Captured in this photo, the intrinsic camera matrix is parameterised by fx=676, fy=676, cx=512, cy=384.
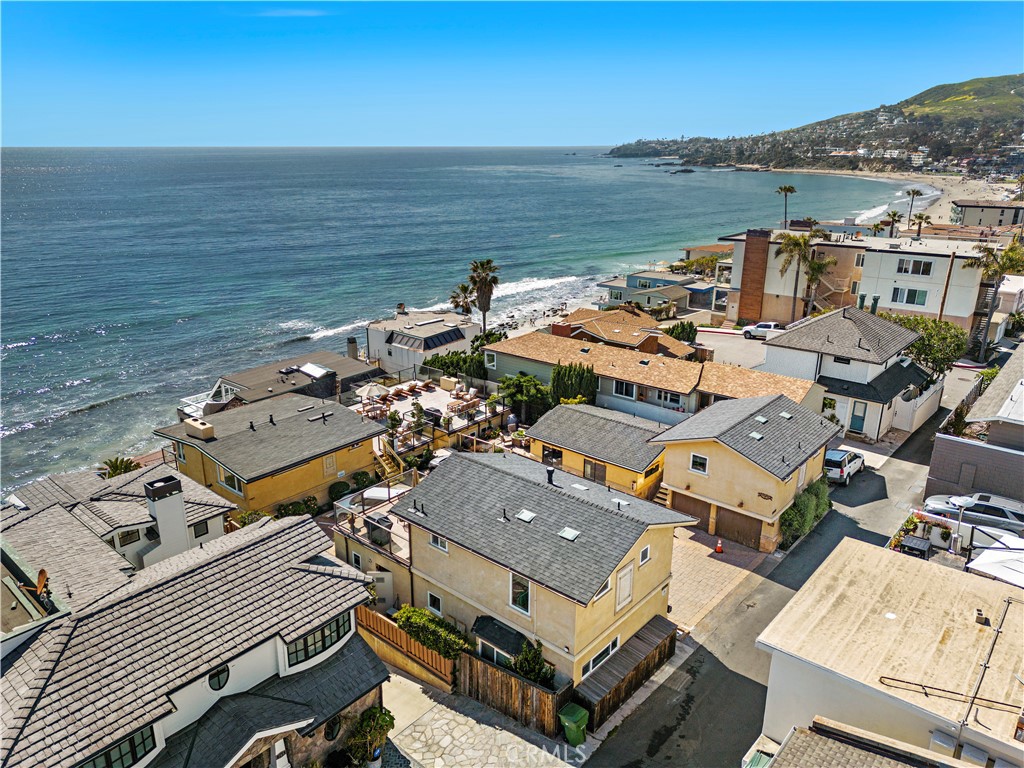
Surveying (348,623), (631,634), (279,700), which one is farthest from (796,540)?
(279,700)

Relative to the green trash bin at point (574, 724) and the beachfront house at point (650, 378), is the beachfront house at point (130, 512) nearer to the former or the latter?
the green trash bin at point (574, 724)

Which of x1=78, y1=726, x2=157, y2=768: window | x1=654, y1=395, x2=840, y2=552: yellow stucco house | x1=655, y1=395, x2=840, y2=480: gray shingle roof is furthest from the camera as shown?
x1=655, y1=395, x2=840, y2=480: gray shingle roof

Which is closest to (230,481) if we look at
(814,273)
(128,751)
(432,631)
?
(432,631)

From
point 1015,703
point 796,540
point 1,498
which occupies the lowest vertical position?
point 1,498

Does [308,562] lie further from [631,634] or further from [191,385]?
[191,385]

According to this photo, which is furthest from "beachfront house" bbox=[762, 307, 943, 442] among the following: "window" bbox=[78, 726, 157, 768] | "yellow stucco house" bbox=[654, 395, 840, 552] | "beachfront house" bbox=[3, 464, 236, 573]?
"window" bbox=[78, 726, 157, 768]

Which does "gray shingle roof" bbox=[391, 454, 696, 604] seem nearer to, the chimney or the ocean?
the chimney
